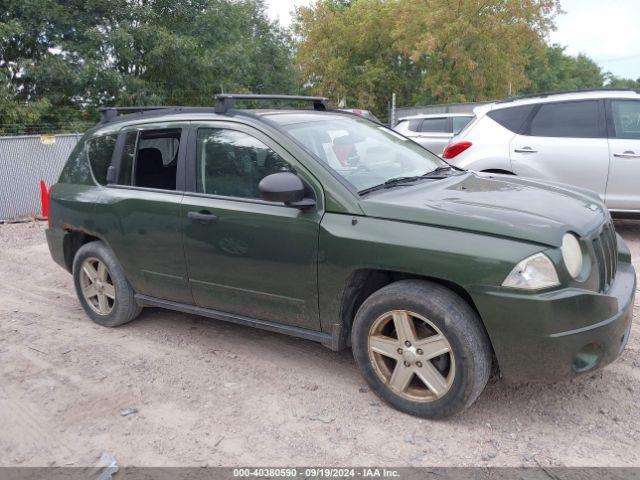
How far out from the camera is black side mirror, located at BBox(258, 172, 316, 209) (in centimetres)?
334

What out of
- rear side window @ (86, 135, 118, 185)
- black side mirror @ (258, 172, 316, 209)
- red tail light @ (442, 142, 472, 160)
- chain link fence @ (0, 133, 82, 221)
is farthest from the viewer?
chain link fence @ (0, 133, 82, 221)

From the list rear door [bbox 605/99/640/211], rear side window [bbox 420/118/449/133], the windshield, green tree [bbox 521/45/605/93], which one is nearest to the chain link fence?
rear side window [bbox 420/118/449/133]

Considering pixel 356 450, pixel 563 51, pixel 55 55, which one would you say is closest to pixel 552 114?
pixel 356 450

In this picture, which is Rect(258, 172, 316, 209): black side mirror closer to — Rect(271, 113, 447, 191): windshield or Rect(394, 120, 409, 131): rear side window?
Rect(271, 113, 447, 191): windshield

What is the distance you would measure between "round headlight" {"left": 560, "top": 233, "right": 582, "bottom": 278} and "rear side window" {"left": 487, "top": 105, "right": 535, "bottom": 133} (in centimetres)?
456

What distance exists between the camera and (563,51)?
54.2 meters

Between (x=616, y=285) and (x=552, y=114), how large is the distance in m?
4.35

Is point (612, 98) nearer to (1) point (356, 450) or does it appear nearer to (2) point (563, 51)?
(1) point (356, 450)

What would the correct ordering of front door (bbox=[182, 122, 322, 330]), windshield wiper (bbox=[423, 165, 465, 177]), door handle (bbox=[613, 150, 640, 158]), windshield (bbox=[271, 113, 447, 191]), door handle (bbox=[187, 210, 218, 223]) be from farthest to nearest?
door handle (bbox=[613, 150, 640, 158]) < windshield wiper (bbox=[423, 165, 465, 177]) < door handle (bbox=[187, 210, 218, 223]) < windshield (bbox=[271, 113, 447, 191]) < front door (bbox=[182, 122, 322, 330])

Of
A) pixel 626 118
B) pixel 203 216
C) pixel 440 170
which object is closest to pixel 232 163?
pixel 203 216

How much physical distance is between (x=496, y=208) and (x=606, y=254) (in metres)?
0.73

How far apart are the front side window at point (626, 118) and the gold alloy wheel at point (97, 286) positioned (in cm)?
579

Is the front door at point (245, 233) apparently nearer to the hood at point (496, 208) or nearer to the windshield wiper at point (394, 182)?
the windshield wiper at point (394, 182)

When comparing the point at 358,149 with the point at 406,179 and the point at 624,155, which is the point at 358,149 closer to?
the point at 406,179
